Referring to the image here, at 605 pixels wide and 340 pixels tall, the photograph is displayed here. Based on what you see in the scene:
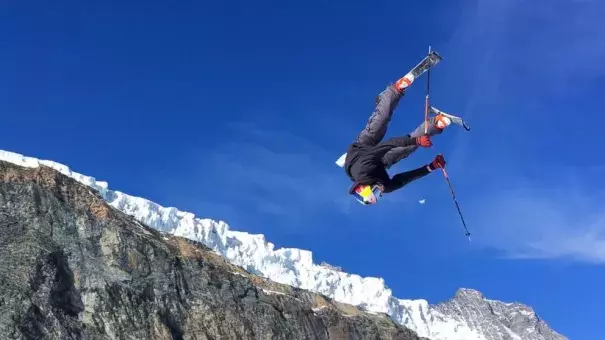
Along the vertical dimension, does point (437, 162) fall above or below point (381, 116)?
below

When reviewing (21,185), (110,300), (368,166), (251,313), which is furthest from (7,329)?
(368,166)

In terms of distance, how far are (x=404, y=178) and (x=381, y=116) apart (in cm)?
189

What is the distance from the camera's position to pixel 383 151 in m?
18.3

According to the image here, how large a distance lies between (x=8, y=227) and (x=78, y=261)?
9.58m

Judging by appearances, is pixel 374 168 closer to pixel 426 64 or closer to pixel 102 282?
pixel 426 64

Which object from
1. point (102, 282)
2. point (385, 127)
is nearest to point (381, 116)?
point (385, 127)

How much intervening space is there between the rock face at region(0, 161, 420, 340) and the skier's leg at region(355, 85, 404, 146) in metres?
68.1

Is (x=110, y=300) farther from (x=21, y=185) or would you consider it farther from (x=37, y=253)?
(x=21, y=185)

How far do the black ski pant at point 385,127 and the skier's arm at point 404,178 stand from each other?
Result: 0.54m

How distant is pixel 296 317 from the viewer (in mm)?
120125

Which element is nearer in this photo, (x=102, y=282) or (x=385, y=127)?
(x=385, y=127)

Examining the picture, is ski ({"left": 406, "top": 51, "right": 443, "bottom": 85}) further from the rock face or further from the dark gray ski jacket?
the rock face

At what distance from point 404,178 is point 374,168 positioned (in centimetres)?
105

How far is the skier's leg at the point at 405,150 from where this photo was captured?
17.6 m
